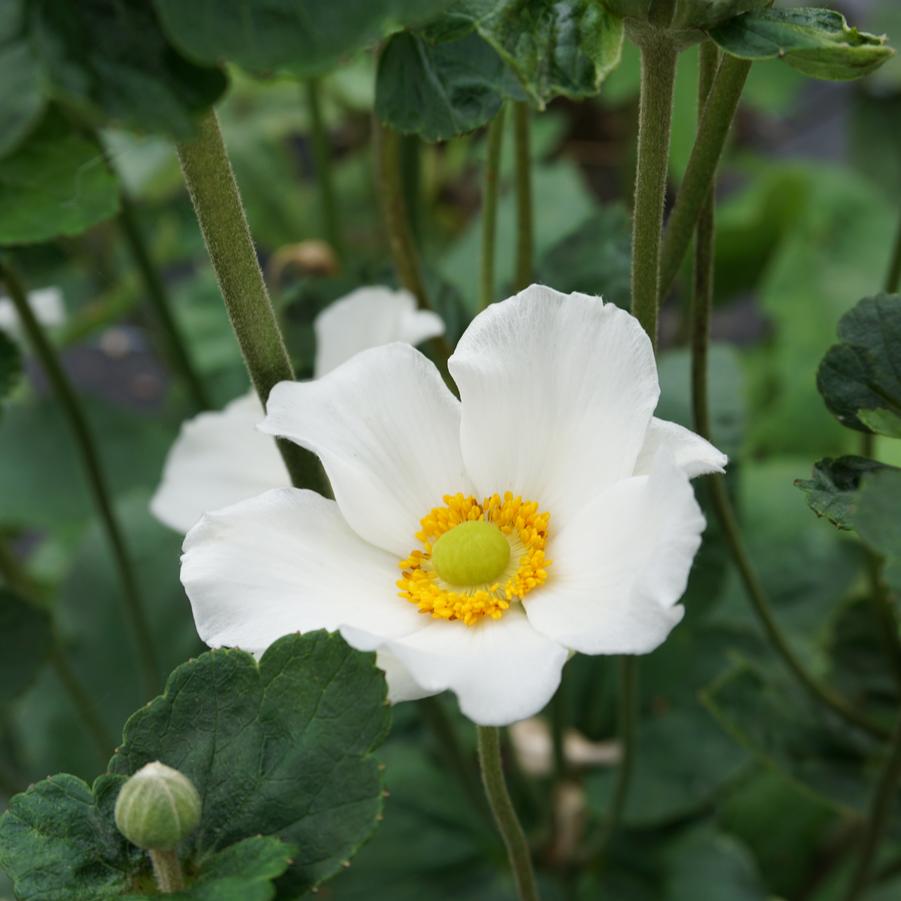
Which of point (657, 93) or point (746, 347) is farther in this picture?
point (746, 347)

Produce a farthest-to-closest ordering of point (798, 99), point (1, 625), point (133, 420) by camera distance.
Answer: point (798, 99)
point (133, 420)
point (1, 625)

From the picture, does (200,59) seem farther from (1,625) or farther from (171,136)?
(1,625)

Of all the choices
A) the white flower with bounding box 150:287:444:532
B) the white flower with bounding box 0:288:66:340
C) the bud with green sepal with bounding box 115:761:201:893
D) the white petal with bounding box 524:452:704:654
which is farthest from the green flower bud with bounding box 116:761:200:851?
the white flower with bounding box 0:288:66:340

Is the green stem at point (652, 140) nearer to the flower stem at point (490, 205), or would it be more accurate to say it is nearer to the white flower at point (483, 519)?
the white flower at point (483, 519)

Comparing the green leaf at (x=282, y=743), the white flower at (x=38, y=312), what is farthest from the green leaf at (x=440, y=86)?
the white flower at (x=38, y=312)

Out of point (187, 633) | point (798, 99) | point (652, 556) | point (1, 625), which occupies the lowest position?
point (798, 99)

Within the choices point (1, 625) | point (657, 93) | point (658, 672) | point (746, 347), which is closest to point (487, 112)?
point (657, 93)
